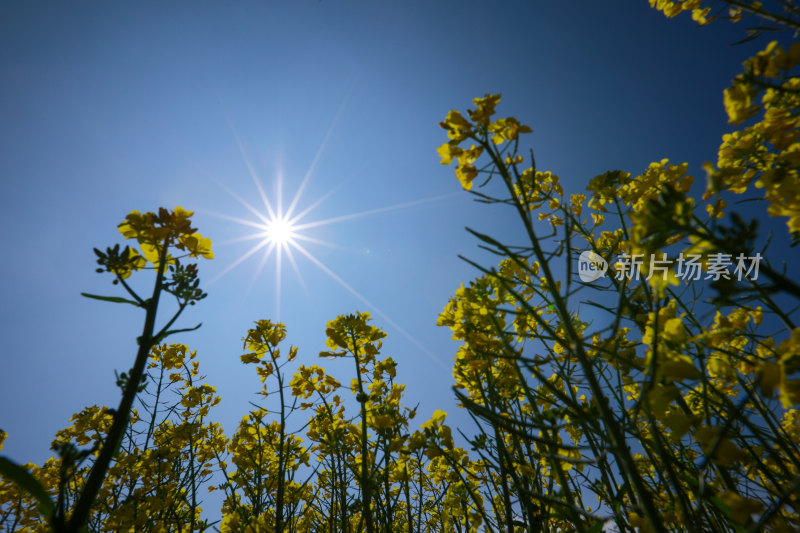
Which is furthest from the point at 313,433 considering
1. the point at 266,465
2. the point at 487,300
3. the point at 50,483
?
the point at 50,483

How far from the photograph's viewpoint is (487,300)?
7.05ft

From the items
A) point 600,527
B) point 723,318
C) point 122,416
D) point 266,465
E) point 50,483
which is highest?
point 50,483

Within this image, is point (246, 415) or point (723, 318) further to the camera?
point (246, 415)

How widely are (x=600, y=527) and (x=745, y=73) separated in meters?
2.11

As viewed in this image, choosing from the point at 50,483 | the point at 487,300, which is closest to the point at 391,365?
the point at 487,300

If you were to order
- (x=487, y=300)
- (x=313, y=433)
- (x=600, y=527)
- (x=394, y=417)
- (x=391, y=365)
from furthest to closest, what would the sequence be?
1. (x=313, y=433)
2. (x=391, y=365)
3. (x=394, y=417)
4. (x=487, y=300)
5. (x=600, y=527)

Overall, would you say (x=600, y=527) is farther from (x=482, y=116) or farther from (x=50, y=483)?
(x=50, y=483)

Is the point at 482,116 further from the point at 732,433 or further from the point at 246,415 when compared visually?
the point at 246,415

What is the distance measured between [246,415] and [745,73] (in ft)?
17.0

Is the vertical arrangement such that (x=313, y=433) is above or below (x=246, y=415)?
below

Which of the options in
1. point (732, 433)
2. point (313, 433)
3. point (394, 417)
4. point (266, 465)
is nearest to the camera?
point (732, 433)

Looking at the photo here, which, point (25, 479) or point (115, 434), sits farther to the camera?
point (115, 434)

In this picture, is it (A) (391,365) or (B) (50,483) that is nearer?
(A) (391,365)

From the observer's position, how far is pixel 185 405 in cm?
433
